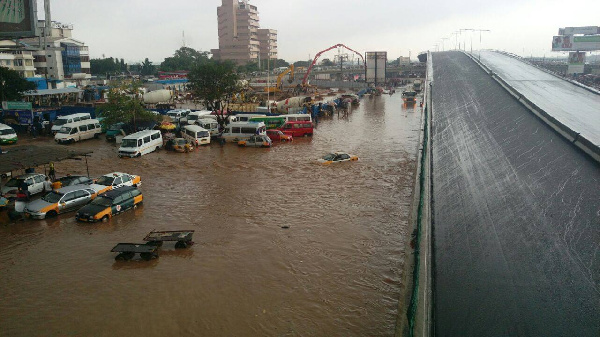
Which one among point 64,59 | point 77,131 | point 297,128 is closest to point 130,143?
point 77,131

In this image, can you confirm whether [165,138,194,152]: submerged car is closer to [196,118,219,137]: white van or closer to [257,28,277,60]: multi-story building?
[196,118,219,137]: white van

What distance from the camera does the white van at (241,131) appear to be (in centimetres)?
2727

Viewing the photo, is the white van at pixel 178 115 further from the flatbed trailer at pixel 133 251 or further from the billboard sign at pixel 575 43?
the billboard sign at pixel 575 43

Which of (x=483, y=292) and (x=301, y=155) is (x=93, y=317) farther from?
(x=301, y=155)

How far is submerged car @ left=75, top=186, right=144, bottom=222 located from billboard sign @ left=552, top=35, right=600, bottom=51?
354ft

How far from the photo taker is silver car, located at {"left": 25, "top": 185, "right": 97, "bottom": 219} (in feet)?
45.7

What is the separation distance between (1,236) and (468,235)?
42.7 feet

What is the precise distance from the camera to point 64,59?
67312 millimetres

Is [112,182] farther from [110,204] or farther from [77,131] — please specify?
[77,131]

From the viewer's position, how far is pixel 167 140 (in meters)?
25.9

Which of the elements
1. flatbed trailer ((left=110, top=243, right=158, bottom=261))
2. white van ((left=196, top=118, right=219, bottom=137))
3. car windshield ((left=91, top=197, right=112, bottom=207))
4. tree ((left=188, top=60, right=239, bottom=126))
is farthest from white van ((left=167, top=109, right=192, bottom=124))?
flatbed trailer ((left=110, top=243, right=158, bottom=261))

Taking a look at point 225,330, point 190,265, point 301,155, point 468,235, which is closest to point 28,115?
point 301,155

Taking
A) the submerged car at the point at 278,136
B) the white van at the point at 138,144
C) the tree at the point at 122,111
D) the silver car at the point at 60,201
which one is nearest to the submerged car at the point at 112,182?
the silver car at the point at 60,201

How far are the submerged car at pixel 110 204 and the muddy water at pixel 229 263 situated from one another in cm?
28
